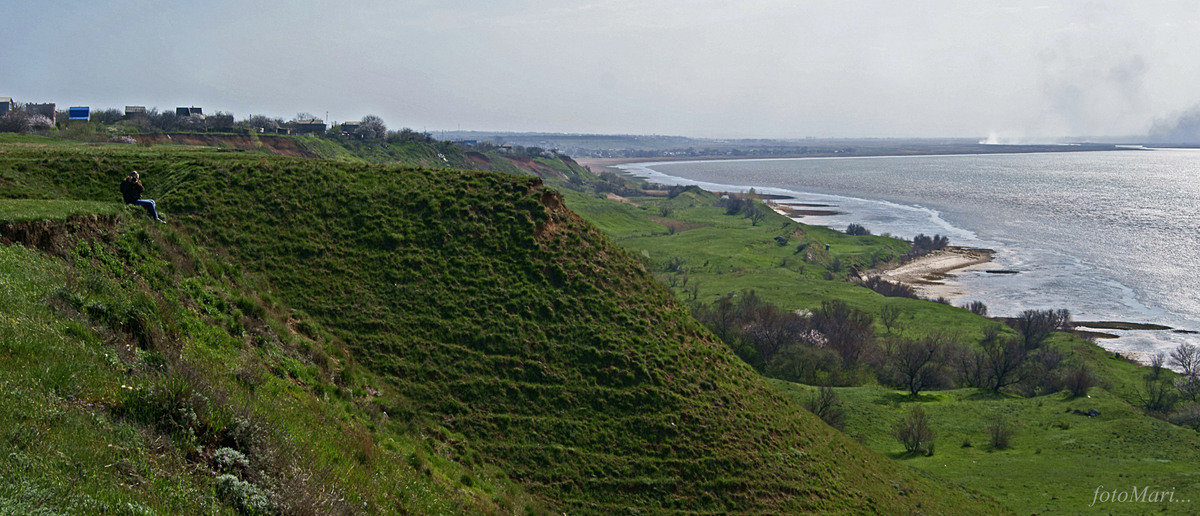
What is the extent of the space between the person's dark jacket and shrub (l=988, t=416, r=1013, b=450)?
45403 mm

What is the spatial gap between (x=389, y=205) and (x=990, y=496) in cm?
3089

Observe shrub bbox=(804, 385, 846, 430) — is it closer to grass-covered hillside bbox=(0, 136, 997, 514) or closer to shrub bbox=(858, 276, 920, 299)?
grass-covered hillside bbox=(0, 136, 997, 514)

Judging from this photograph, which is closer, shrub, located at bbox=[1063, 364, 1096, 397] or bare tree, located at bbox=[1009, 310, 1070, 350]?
shrub, located at bbox=[1063, 364, 1096, 397]

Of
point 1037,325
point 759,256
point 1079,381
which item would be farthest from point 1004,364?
→ point 759,256

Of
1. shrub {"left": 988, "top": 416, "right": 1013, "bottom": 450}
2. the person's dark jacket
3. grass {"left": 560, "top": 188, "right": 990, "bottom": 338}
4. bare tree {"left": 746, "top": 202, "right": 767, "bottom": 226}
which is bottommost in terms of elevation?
shrub {"left": 988, "top": 416, "right": 1013, "bottom": 450}

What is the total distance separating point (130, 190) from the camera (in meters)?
19.4

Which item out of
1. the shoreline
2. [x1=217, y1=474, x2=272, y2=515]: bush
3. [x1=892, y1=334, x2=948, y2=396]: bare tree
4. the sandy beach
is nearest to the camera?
[x1=217, y1=474, x2=272, y2=515]: bush

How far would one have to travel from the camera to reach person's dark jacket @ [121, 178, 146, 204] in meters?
19.2

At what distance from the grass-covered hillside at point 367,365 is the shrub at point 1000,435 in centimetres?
1296

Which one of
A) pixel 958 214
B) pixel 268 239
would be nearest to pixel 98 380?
pixel 268 239

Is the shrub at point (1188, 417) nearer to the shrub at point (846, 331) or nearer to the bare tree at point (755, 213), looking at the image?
the shrub at point (846, 331)

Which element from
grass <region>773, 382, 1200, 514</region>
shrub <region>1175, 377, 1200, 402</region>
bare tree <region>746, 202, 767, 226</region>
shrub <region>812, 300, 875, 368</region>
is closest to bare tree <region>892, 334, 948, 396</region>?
grass <region>773, 382, 1200, 514</region>

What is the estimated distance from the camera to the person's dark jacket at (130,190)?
1925 cm

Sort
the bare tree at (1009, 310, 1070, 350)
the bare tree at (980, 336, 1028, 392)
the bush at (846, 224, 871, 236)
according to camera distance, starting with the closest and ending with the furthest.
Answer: the bare tree at (980, 336, 1028, 392), the bare tree at (1009, 310, 1070, 350), the bush at (846, 224, 871, 236)
